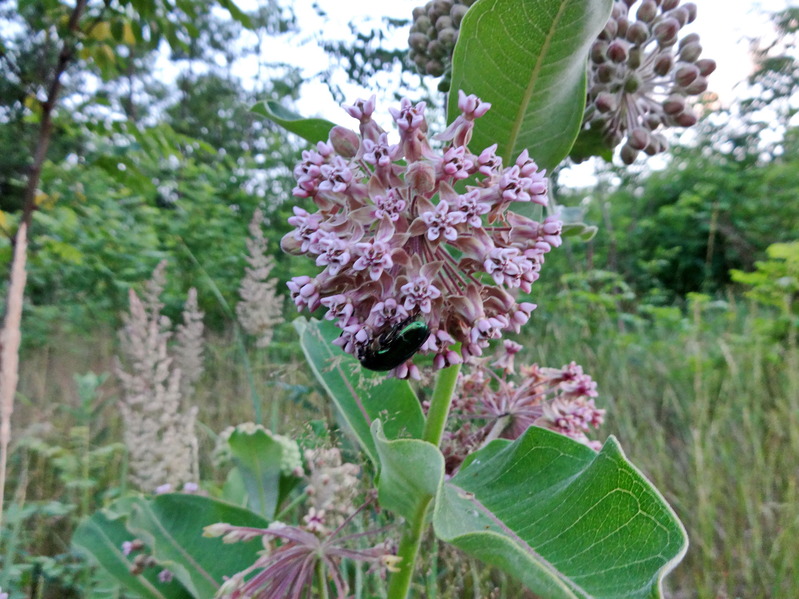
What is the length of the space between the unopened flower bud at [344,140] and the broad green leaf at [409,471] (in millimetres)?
336

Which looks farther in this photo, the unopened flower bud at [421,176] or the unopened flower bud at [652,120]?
the unopened flower bud at [652,120]

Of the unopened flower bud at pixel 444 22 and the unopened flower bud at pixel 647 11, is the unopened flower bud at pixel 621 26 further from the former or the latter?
the unopened flower bud at pixel 444 22

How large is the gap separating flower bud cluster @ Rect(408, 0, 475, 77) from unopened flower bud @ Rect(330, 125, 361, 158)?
0.95 feet

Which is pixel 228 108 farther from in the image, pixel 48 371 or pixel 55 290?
pixel 48 371

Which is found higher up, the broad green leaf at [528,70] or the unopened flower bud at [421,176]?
the broad green leaf at [528,70]

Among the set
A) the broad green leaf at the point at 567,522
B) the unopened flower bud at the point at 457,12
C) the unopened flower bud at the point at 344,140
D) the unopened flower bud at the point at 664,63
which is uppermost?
the unopened flower bud at the point at 457,12

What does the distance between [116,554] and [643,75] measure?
4.15 feet

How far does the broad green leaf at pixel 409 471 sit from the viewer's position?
1.75ft

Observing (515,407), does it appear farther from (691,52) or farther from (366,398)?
(691,52)

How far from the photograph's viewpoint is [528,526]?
1.92ft

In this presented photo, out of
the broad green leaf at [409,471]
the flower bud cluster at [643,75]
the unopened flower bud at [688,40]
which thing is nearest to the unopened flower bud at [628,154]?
the flower bud cluster at [643,75]

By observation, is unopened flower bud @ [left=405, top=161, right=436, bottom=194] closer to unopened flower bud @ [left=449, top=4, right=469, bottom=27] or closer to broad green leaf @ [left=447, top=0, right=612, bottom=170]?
broad green leaf @ [left=447, top=0, right=612, bottom=170]

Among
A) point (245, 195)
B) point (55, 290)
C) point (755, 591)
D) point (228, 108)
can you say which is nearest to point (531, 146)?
point (755, 591)

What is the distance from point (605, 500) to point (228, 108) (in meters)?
12.8
